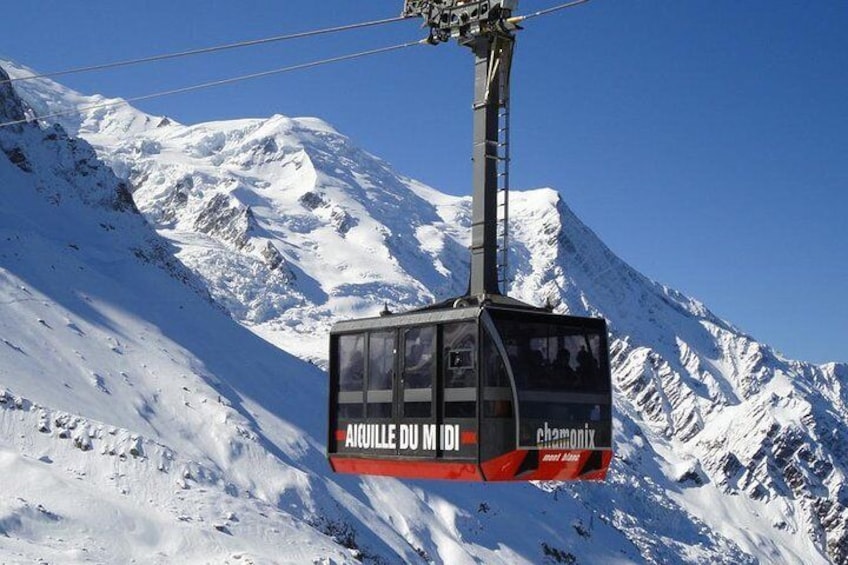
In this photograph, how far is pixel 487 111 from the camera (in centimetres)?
1795

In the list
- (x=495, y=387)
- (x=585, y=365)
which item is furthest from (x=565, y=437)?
(x=495, y=387)

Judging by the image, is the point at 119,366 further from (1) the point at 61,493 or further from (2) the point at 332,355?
(2) the point at 332,355

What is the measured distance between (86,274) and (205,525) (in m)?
40.0

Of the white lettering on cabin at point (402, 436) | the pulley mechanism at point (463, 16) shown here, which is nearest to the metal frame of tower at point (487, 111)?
the pulley mechanism at point (463, 16)

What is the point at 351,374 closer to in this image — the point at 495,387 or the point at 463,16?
the point at 495,387

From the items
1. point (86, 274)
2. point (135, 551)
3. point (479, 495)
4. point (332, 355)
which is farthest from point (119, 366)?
point (332, 355)

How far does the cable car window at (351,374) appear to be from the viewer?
20.0 metres

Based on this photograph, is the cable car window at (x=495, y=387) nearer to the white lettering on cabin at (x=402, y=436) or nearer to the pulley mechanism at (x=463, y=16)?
the white lettering on cabin at (x=402, y=436)

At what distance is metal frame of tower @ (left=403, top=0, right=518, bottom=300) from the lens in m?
17.7

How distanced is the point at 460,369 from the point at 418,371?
1.00 metres

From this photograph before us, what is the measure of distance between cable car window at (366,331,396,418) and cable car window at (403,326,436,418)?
0.40 meters

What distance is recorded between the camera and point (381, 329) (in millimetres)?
19375

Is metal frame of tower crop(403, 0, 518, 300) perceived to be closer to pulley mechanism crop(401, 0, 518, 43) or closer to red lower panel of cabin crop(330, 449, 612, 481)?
pulley mechanism crop(401, 0, 518, 43)

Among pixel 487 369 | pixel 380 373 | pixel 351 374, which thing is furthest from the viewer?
pixel 351 374
